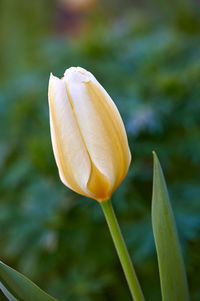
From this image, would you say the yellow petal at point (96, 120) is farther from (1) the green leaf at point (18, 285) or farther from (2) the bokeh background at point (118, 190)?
(2) the bokeh background at point (118, 190)

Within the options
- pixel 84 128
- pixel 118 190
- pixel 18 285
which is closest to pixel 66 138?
pixel 84 128

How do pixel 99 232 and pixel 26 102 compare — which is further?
pixel 26 102

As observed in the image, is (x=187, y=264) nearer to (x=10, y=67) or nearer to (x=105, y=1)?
(x=10, y=67)

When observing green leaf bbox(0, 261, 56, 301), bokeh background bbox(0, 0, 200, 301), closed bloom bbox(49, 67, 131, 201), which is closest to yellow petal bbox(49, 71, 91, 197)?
closed bloom bbox(49, 67, 131, 201)

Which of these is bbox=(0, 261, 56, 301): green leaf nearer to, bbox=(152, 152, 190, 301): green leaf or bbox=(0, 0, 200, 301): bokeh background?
bbox=(152, 152, 190, 301): green leaf

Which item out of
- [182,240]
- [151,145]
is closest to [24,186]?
[151,145]

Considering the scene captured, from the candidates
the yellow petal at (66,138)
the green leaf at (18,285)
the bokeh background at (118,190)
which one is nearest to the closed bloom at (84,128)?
the yellow petal at (66,138)
